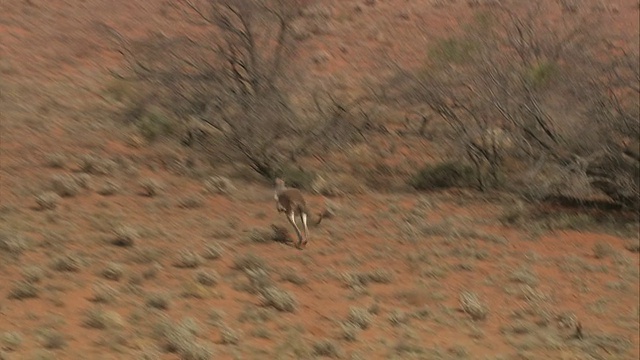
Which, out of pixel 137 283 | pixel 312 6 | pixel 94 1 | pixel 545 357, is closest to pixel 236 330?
pixel 137 283

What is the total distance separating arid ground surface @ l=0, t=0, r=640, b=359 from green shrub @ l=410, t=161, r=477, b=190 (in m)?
0.46

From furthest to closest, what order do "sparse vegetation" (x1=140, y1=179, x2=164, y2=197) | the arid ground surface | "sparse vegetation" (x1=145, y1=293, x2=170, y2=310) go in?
"sparse vegetation" (x1=140, y1=179, x2=164, y2=197)
"sparse vegetation" (x1=145, y1=293, x2=170, y2=310)
the arid ground surface

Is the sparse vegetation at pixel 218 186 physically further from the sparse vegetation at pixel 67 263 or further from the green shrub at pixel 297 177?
the sparse vegetation at pixel 67 263

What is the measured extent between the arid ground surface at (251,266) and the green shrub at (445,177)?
1.51 feet

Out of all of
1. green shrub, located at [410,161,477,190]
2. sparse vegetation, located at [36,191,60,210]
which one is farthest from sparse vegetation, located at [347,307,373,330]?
green shrub, located at [410,161,477,190]

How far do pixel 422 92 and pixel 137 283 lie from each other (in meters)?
10.8

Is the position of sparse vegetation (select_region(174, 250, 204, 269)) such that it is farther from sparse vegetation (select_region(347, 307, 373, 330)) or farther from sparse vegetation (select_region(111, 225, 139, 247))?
sparse vegetation (select_region(347, 307, 373, 330))

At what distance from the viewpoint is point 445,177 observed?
21.0 metres

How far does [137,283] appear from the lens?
11.8m

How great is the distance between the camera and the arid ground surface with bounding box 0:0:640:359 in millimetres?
10570

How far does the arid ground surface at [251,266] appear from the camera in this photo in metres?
10.6

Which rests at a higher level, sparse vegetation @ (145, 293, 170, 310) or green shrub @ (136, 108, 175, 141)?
sparse vegetation @ (145, 293, 170, 310)

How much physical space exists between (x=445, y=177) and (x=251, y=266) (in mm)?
8617

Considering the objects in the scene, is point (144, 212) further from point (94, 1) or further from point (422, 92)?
point (94, 1)
